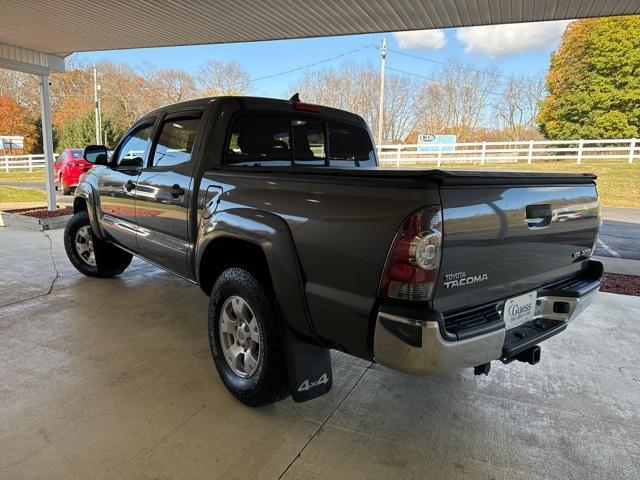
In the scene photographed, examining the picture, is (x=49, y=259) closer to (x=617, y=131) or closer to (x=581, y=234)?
(x=581, y=234)

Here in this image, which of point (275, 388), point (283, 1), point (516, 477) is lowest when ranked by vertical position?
point (516, 477)

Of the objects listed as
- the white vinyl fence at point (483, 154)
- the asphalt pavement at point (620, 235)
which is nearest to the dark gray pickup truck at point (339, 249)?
the asphalt pavement at point (620, 235)

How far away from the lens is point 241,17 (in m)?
6.30

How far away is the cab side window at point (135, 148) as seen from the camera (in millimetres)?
3903

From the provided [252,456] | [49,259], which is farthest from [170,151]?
[49,259]

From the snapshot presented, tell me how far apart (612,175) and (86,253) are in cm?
2076

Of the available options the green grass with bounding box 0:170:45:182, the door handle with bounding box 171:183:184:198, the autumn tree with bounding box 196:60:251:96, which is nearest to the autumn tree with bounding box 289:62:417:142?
the autumn tree with bounding box 196:60:251:96

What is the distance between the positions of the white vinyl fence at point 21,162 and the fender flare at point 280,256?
2825cm

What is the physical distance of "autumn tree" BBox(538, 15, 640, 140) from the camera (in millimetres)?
24781

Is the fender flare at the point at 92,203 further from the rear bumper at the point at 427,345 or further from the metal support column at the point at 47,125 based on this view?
the metal support column at the point at 47,125

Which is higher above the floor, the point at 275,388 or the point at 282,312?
the point at 282,312

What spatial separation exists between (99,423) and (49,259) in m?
4.58

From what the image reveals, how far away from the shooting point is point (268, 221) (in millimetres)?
2322

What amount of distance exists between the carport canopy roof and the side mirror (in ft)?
8.00
